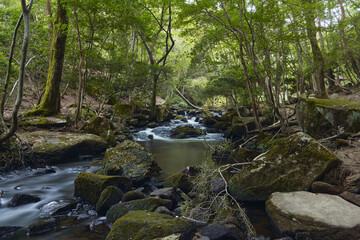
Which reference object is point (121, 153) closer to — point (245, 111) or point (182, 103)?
point (245, 111)

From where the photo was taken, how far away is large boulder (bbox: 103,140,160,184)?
248 inches

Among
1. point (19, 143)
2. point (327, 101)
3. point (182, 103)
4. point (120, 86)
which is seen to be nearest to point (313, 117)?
point (327, 101)

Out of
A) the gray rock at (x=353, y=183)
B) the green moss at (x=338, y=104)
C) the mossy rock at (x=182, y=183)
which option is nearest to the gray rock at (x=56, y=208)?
the mossy rock at (x=182, y=183)

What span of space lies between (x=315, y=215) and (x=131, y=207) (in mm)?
3115

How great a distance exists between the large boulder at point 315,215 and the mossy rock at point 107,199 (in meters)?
3.06

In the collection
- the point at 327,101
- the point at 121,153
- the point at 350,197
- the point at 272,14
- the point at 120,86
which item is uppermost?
the point at 272,14

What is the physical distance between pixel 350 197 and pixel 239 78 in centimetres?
844

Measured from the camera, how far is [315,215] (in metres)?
3.26

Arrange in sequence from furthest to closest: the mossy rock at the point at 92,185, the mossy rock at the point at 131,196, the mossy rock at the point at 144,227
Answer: the mossy rock at the point at 92,185, the mossy rock at the point at 131,196, the mossy rock at the point at 144,227

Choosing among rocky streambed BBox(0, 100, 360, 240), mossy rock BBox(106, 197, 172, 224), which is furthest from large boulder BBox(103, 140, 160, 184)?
mossy rock BBox(106, 197, 172, 224)

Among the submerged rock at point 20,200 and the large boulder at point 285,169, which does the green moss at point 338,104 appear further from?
the submerged rock at point 20,200

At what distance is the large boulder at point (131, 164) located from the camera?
20.6 ft

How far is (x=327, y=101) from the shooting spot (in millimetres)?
7340

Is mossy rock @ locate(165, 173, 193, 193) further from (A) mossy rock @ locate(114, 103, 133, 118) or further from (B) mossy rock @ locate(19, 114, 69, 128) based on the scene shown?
(A) mossy rock @ locate(114, 103, 133, 118)
